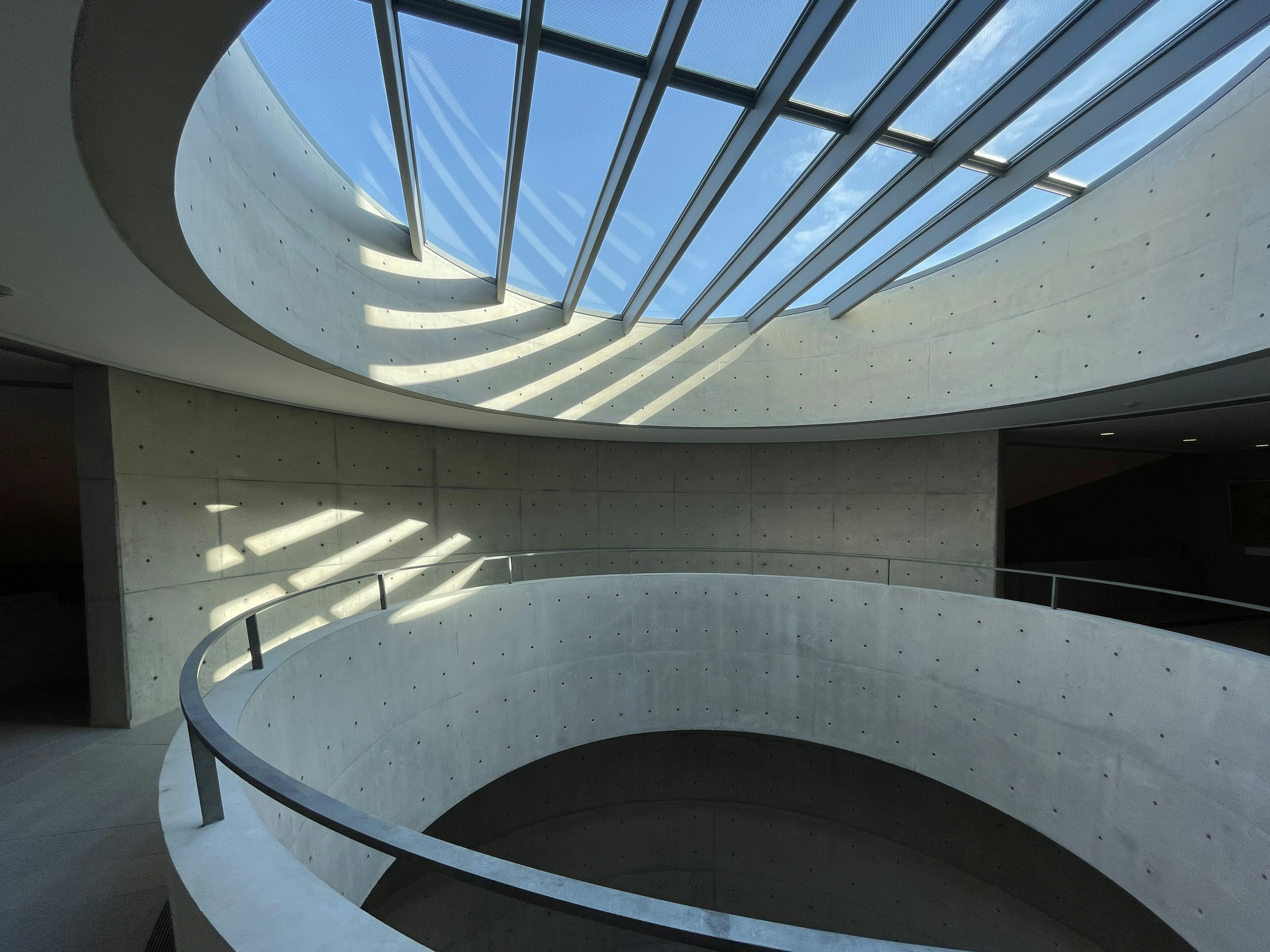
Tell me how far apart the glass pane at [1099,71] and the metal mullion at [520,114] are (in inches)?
162

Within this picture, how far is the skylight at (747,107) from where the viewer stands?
4023mm

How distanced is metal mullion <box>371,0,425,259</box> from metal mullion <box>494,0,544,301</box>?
2.90ft

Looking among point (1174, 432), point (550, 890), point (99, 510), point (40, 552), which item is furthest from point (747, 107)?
point (40, 552)

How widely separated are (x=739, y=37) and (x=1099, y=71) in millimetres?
3276

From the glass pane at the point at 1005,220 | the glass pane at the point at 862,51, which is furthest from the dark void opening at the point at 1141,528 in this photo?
the glass pane at the point at 862,51

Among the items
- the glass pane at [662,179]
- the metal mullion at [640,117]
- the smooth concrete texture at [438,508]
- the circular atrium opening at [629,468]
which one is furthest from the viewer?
the smooth concrete texture at [438,508]

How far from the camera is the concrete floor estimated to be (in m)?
2.68

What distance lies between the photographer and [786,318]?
10.4 meters

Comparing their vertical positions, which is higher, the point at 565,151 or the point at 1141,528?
the point at 565,151

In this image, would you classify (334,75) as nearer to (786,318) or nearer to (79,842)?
(79,842)

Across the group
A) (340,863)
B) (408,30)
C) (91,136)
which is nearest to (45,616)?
(340,863)

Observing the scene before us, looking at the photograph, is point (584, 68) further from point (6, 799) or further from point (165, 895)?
point (6, 799)

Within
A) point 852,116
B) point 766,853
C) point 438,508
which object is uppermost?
point 852,116

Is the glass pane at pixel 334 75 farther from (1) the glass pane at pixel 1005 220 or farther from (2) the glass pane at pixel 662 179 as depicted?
(1) the glass pane at pixel 1005 220
